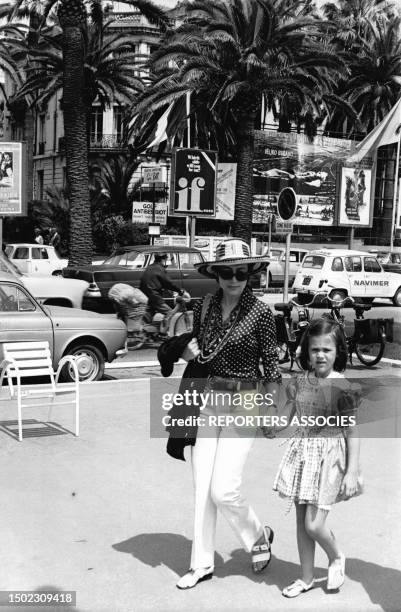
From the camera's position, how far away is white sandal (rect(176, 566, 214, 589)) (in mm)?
3980

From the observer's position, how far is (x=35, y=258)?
27.5m

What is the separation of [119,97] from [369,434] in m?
33.7

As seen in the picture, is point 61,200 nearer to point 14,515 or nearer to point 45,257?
point 45,257

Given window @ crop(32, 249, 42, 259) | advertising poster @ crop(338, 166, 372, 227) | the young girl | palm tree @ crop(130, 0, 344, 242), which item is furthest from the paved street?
advertising poster @ crop(338, 166, 372, 227)

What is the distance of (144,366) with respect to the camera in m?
11.9

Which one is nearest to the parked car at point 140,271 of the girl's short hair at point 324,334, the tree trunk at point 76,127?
the tree trunk at point 76,127

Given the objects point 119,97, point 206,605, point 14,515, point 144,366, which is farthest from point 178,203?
point 119,97

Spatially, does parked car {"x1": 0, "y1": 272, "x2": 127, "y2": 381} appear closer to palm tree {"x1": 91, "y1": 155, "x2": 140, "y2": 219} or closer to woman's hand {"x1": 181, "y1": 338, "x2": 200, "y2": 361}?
woman's hand {"x1": 181, "y1": 338, "x2": 200, "y2": 361}

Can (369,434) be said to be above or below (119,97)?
below

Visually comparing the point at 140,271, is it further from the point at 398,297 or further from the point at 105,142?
the point at 105,142

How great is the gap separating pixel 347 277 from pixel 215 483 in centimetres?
2217

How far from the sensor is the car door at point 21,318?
9.45 meters

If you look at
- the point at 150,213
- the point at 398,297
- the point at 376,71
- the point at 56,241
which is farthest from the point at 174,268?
the point at 376,71

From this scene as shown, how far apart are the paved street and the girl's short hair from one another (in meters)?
1.09
